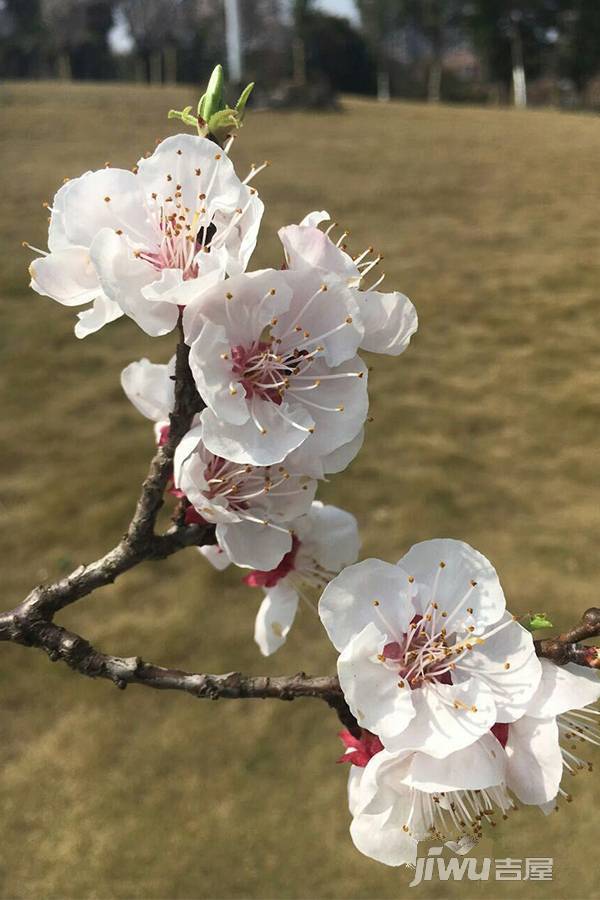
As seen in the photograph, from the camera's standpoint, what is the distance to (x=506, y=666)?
45 centimetres

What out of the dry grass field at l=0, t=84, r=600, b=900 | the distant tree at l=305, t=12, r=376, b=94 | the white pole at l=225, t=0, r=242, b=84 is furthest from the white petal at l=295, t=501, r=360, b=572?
the distant tree at l=305, t=12, r=376, b=94

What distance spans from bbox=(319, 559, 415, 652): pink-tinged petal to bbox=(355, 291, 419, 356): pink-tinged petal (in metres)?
0.13

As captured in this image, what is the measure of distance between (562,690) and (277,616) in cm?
26

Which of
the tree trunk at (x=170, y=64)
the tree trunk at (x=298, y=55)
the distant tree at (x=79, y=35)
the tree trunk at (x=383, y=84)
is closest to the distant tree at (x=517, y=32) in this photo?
the tree trunk at (x=383, y=84)

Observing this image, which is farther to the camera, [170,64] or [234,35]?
[170,64]

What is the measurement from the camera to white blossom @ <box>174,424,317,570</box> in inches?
18.9

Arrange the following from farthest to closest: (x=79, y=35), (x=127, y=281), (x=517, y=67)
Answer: (x=517, y=67), (x=79, y=35), (x=127, y=281)

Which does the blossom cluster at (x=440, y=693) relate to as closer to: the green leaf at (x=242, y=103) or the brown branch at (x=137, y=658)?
the brown branch at (x=137, y=658)

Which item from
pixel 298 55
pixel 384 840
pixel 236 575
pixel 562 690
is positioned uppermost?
pixel 298 55

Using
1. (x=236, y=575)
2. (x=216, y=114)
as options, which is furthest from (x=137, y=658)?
(x=236, y=575)

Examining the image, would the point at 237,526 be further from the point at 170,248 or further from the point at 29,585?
the point at 29,585

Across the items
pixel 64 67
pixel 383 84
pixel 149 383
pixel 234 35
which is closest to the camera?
pixel 149 383

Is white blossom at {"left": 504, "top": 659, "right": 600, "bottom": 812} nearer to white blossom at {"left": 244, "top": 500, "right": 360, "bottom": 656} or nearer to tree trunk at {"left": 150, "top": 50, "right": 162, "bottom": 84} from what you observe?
white blossom at {"left": 244, "top": 500, "right": 360, "bottom": 656}

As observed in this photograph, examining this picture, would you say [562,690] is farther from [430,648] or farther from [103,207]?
[103,207]
